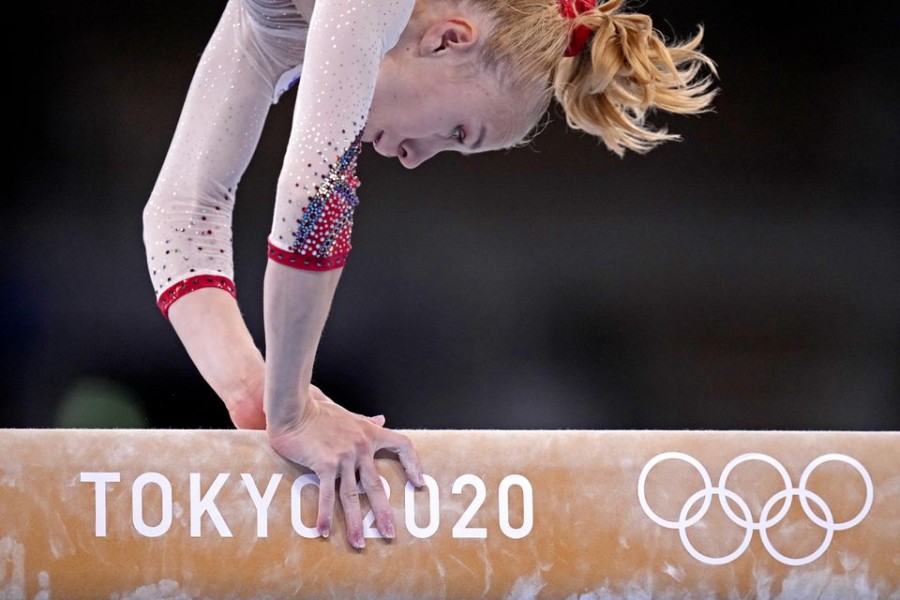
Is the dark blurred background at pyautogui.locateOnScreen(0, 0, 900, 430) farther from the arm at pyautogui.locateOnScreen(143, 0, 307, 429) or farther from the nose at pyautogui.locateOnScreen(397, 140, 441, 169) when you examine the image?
the nose at pyautogui.locateOnScreen(397, 140, 441, 169)

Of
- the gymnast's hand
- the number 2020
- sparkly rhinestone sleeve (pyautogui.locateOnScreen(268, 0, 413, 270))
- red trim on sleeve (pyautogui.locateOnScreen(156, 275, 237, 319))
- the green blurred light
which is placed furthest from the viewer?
the green blurred light

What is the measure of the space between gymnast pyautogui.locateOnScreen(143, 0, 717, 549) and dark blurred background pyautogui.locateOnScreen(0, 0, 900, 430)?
193cm

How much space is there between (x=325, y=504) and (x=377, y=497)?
0.28ft

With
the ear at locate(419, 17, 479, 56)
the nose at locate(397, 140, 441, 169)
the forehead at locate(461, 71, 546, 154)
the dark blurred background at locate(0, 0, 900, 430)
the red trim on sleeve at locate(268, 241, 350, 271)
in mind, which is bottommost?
the dark blurred background at locate(0, 0, 900, 430)

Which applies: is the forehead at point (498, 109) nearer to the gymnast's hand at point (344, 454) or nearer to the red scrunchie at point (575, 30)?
the red scrunchie at point (575, 30)

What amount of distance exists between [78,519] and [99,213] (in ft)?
7.71

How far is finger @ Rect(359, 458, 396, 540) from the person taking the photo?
1618mm

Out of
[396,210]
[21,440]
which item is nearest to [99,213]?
[396,210]

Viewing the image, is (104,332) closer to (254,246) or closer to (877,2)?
(254,246)

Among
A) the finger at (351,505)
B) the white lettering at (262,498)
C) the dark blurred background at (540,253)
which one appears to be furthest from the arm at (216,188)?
the dark blurred background at (540,253)

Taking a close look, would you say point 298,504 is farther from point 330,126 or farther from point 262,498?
point 330,126

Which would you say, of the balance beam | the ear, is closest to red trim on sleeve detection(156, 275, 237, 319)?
the balance beam

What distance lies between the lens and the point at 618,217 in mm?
3904

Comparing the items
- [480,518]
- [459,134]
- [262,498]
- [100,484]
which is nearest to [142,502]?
[100,484]
